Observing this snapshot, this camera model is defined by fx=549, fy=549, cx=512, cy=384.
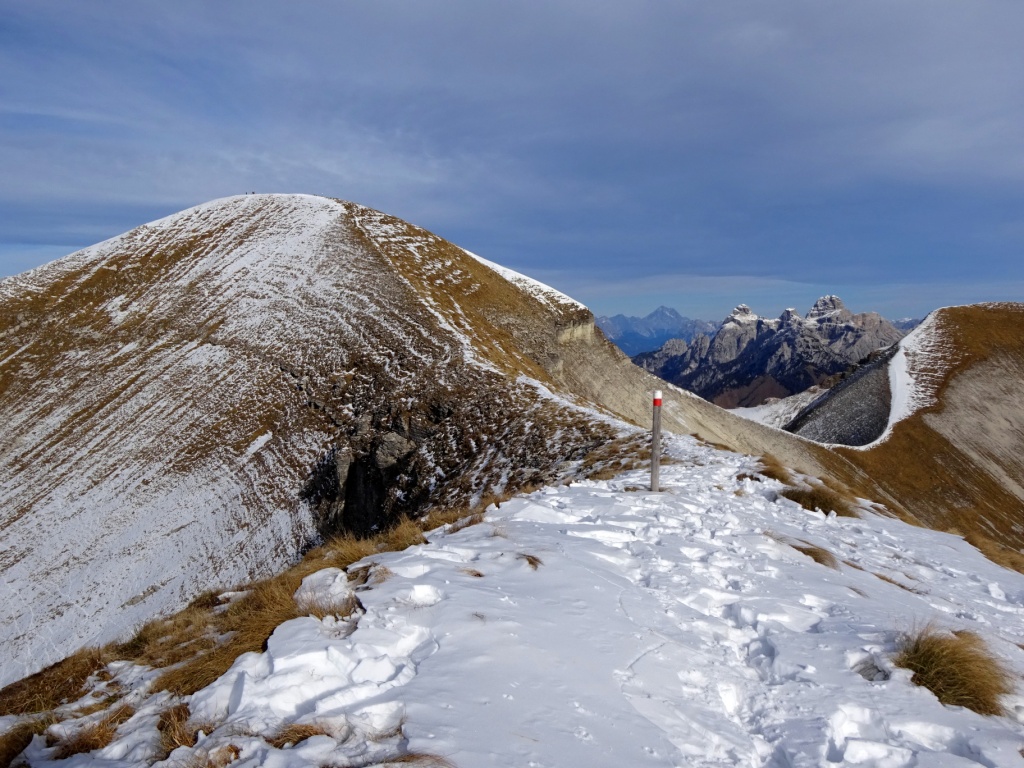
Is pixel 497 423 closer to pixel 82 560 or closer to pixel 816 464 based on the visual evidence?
pixel 82 560

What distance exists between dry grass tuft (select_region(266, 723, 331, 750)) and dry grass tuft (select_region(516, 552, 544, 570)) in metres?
3.56

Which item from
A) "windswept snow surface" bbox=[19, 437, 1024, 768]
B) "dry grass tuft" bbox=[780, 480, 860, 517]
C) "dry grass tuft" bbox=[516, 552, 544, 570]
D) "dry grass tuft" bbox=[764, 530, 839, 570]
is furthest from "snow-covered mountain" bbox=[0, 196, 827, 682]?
"windswept snow surface" bbox=[19, 437, 1024, 768]

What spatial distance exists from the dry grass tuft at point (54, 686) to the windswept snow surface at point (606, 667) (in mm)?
1236

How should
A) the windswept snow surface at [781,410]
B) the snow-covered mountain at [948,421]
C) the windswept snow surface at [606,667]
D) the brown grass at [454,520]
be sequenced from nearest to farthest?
the windswept snow surface at [606,667] → the brown grass at [454,520] → the snow-covered mountain at [948,421] → the windswept snow surface at [781,410]

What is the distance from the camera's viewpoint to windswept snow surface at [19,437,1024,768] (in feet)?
13.0

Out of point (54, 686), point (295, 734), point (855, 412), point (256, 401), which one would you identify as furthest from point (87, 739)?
point (855, 412)

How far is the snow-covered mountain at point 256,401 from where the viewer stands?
23.3 metres

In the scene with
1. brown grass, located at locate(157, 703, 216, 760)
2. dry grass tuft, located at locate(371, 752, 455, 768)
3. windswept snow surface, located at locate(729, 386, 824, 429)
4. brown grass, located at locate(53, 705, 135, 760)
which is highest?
windswept snow surface, located at locate(729, 386, 824, 429)

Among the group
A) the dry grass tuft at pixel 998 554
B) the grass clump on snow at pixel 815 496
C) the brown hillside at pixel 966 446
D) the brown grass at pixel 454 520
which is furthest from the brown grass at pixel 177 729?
the brown hillside at pixel 966 446

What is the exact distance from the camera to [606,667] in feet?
16.3

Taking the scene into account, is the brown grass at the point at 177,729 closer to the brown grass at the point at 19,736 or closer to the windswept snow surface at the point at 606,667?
the windswept snow surface at the point at 606,667

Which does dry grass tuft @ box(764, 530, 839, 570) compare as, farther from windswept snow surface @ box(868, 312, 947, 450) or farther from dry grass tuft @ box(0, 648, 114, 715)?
windswept snow surface @ box(868, 312, 947, 450)

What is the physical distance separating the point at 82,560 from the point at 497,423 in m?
21.9

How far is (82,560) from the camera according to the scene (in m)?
26.8
